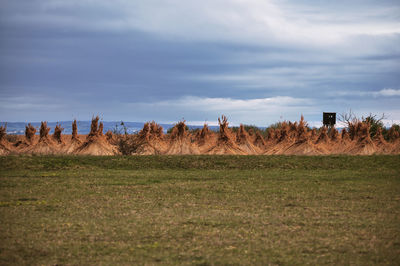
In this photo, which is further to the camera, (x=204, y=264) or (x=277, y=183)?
(x=277, y=183)

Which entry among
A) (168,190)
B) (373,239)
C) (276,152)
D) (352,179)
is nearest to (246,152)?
(276,152)

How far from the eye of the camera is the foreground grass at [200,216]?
8.73 meters

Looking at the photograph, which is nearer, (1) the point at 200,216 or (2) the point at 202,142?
(1) the point at 200,216

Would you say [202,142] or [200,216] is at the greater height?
[202,142]

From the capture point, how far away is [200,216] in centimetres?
1210

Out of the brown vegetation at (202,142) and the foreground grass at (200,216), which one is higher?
the brown vegetation at (202,142)

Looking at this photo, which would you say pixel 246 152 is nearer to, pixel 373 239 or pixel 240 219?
pixel 240 219

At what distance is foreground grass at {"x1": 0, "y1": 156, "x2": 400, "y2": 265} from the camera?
28.6 feet

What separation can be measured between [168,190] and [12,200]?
508 centimetres

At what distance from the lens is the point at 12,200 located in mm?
14750

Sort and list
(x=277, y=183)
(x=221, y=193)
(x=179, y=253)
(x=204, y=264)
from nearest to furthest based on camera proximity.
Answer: (x=204, y=264) < (x=179, y=253) < (x=221, y=193) < (x=277, y=183)

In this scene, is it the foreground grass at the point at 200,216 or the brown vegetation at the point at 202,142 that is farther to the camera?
the brown vegetation at the point at 202,142

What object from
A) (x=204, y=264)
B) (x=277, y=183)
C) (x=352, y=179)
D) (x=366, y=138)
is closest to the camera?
(x=204, y=264)

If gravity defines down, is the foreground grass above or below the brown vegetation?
below
